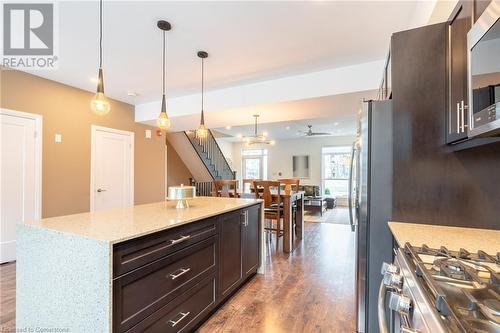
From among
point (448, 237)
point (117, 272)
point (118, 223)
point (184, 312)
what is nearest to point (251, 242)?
point (184, 312)

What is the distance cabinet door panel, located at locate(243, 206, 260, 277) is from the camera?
2627mm

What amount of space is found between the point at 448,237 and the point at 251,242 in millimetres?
1835

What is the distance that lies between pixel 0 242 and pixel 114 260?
11.3 feet

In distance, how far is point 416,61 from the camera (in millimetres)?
1634

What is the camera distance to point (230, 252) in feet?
7.59

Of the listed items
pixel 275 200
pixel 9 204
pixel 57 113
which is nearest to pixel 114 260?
pixel 275 200

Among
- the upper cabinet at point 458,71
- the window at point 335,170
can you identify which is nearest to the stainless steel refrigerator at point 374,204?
the upper cabinet at point 458,71

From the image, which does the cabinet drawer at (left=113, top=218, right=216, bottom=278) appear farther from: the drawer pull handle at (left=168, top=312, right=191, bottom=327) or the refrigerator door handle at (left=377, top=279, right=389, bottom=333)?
Answer: the refrigerator door handle at (left=377, top=279, right=389, bottom=333)

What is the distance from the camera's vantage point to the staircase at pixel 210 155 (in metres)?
6.98

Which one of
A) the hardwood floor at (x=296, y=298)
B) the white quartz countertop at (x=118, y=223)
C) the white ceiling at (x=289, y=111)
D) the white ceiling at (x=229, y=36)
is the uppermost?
the white ceiling at (x=229, y=36)

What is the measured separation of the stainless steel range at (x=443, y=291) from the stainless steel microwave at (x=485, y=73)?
567 millimetres

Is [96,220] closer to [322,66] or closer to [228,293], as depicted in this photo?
[228,293]

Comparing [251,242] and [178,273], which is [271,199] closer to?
[251,242]

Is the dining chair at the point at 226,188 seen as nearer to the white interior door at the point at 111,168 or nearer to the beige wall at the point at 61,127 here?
the white interior door at the point at 111,168
